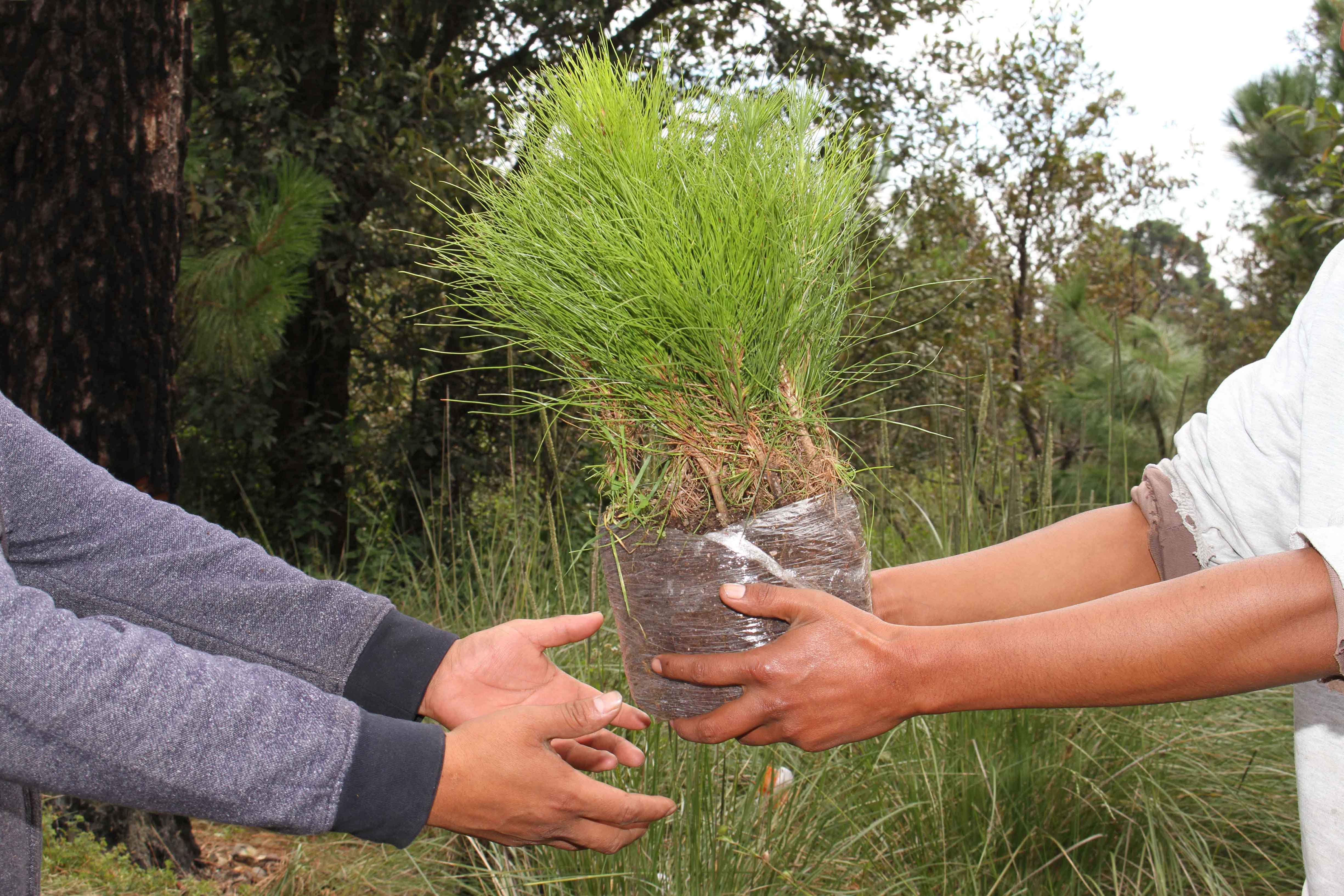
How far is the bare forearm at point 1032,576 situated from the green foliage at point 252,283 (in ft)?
9.77

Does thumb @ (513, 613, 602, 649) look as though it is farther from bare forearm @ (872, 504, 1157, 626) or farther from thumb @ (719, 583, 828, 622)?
bare forearm @ (872, 504, 1157, 626)

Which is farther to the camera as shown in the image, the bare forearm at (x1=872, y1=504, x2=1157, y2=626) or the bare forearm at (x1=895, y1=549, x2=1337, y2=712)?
the bare forearm at (x1=872, y1=504, x2=1157, y2=626)

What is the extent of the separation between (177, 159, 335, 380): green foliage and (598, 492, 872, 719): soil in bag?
9.79 feet

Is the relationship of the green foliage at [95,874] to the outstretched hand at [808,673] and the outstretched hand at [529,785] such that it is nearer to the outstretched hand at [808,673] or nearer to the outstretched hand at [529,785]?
the outstretched hand at [529,785]

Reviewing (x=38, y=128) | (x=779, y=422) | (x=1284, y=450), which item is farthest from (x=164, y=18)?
(x=1284, y=450)

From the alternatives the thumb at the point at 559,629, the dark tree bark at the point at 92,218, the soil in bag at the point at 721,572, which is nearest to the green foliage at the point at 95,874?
the dark tree bark at the point at 92,218

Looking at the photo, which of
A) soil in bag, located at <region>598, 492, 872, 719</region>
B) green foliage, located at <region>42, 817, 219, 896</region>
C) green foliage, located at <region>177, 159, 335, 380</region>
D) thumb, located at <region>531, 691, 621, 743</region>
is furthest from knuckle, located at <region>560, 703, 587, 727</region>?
green foliage, located at <region>177, 159, 335, 380</region>

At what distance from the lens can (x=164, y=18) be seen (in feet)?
8.84

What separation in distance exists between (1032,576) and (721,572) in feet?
2.07

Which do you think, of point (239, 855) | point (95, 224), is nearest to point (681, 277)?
point (95, 224)

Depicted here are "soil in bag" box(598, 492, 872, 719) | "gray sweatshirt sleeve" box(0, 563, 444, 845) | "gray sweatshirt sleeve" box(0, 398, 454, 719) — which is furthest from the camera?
"gray sweatshirt sleeve" box(0, 398, 454, 719)

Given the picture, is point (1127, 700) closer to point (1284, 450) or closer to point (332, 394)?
point (1284, 450)

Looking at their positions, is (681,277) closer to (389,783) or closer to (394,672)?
(389,783)

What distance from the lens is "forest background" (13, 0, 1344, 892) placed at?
8.29 feet
